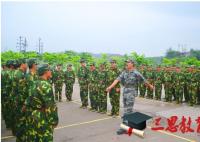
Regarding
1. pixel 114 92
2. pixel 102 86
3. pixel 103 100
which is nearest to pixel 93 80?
pixel 102 86

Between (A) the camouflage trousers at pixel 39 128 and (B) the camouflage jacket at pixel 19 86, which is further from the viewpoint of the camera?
(B) the camouflage jacket at pixel 19 86

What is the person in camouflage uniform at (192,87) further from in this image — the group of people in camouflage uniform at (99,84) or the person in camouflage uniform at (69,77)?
the person in camouflage uniform at (69,77)

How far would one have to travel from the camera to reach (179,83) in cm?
1291

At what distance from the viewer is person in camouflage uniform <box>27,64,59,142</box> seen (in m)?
5.11

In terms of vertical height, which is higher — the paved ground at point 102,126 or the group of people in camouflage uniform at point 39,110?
the group of people in camouflage uniform at point 39,110

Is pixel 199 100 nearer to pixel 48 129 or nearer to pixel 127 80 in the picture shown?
pixel 127 80

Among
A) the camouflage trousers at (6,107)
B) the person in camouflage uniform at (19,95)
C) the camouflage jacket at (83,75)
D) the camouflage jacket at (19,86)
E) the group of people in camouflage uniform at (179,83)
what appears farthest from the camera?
the group of people in camouflage uniform at (179,83)

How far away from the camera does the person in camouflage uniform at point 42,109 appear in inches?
201

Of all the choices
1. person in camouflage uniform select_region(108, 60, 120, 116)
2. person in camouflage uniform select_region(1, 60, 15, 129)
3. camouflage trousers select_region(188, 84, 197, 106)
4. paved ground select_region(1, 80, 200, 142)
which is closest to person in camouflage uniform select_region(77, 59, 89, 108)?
paved ground select_region(1, 80, 200, 142)

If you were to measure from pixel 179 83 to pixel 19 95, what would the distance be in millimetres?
7804

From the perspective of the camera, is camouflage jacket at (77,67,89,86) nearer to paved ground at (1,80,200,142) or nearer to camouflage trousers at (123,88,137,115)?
paved ground at (1,80,200,142)

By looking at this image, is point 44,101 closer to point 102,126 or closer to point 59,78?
point 102,126

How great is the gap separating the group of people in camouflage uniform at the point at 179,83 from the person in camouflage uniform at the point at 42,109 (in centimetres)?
840

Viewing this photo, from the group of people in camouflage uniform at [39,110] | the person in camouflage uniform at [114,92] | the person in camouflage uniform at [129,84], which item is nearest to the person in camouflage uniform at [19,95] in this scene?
the group of people in camouflage uniform at [39,110]
